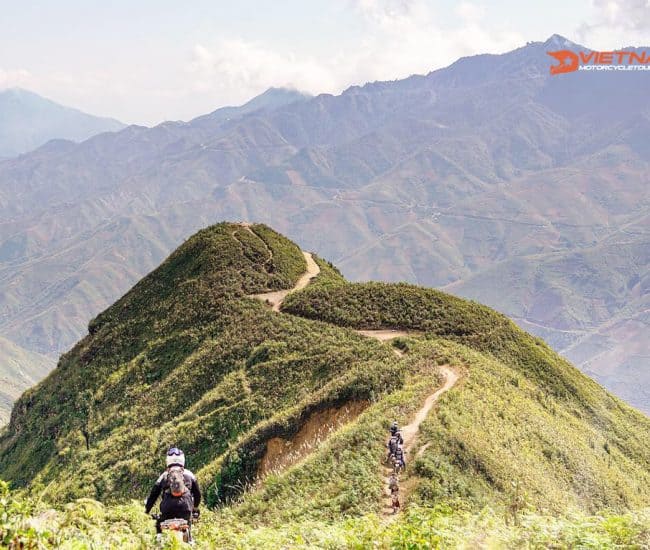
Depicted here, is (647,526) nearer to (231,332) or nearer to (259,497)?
(259,497)

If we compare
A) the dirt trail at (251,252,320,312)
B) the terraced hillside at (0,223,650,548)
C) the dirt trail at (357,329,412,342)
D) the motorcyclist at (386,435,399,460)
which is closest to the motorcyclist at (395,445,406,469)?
the motorcyclist at (386,435,399,460)

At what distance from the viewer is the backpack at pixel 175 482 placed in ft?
39.8

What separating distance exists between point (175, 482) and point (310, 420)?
69.9ft

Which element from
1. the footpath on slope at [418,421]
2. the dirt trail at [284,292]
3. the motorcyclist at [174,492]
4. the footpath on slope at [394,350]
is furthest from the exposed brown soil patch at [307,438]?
the dirt trail at [284,292]

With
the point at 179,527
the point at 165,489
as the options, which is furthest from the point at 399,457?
the point at 165,489

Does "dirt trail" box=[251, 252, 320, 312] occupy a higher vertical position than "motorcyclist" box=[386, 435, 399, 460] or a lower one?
lower

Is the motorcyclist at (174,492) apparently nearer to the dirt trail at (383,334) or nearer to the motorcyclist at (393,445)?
the motorcyclist at (393,445)

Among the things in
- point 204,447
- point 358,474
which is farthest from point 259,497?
point 204,447

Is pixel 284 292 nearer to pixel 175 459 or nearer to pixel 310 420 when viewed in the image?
pixel 310 420

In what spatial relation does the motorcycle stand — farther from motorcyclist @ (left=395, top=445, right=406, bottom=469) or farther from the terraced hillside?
motorcyclist @ (left=395, top=445, right=406, bottom=469)

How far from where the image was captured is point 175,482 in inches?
478

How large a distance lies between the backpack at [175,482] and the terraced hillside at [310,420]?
1189 millimetres

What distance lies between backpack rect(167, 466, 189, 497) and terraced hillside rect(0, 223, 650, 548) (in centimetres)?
119

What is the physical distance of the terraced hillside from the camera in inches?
580
